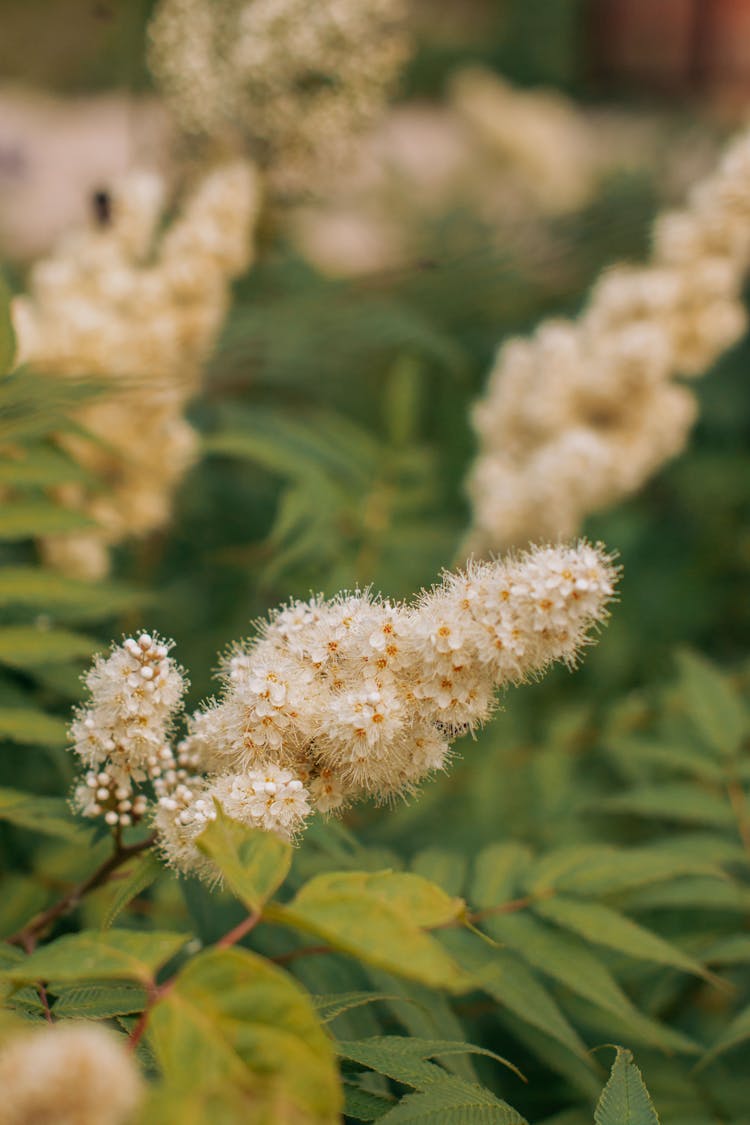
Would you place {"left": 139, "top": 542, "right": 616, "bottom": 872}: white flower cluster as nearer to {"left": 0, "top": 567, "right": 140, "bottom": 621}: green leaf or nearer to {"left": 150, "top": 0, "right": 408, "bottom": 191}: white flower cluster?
{"left": 0, "top": 567, "right": 140, "bottom": 621}: green leaf

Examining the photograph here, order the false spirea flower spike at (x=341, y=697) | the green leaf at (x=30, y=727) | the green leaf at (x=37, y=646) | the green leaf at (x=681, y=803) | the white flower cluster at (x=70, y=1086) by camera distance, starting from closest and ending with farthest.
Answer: the white flower cluster at (x=70, y=1086), the false spirea flower spike at (x=341, y=697), the green leaf at (x=30, y=727), the green leaf at (x=37, y=646), the green leaf at (x=681, y=803)

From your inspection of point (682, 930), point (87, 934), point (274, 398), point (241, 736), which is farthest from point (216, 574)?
point (87, 934)

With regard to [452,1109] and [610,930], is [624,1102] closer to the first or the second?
[452,1109]

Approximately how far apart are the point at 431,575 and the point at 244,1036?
184 centimetres

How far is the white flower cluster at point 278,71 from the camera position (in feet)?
8.86

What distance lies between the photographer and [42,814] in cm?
126

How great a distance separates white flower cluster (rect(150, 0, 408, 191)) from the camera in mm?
2701

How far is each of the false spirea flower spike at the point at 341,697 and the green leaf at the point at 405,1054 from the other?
226 millimetres

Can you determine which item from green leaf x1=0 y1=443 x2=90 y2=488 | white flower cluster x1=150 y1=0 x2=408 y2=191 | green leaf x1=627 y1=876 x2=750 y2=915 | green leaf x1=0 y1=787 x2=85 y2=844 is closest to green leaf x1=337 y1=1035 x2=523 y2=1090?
green leaf x1=0 y1=787 x2=85 y2=844

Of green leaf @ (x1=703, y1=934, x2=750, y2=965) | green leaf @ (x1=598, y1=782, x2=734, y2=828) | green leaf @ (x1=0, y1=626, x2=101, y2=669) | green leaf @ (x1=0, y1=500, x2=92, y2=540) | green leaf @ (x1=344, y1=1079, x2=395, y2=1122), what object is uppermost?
green leaf @ (x1=0, y1=500, x2=92, y2=540)

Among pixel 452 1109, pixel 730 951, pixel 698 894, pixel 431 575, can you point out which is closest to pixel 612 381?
pixel 431 575

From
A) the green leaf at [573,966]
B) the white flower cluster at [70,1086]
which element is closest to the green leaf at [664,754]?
the green leaf at [573,966]

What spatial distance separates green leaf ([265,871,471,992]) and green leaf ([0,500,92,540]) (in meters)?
0.92

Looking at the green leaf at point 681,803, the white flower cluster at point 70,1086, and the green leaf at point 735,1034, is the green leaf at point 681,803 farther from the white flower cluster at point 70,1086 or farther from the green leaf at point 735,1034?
the white flower cluster at point 70,1086
